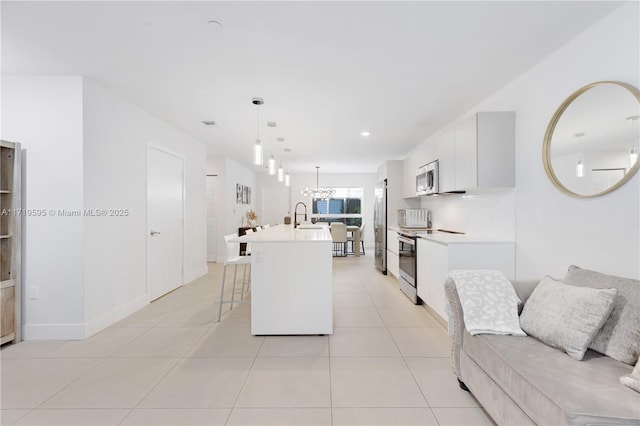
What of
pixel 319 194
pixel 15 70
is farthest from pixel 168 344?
pixel 319 194

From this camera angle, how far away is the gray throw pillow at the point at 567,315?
4.89 feet

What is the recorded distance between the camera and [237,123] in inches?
163

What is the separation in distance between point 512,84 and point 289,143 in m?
3.44

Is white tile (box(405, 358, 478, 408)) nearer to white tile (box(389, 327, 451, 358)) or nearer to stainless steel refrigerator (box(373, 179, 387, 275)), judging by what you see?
white tile (box(389, 327, 451, 358))

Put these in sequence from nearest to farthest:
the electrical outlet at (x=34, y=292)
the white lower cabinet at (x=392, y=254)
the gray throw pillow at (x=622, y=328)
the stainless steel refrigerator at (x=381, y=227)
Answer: the gray throw pillow at (x=622, y=328), the electrical outlet at (x=34, y=292), the white lower cabinet at (x=392, y=254), the stainless steel refrigerator at (x=381, y=227)

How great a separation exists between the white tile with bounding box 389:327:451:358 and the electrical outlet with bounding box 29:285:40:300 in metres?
3.40

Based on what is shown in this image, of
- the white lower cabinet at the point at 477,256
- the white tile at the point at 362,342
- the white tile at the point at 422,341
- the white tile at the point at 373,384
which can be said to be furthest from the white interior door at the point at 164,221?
the white lower cabinet at the point at 477,256

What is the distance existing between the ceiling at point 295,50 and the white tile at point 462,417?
246cm

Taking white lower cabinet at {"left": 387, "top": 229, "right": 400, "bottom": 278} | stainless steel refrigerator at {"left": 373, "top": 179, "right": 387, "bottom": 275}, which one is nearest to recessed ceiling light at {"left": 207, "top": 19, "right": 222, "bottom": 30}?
white lower cabinet at {"left": 387, "top": 229, "right": 400, "bottom": 278}

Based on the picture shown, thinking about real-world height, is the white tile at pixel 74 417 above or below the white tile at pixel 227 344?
below

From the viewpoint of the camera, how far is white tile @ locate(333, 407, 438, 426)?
1.69m

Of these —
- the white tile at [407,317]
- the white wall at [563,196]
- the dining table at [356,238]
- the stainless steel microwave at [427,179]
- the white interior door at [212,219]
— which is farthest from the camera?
the dining table at [356,238]

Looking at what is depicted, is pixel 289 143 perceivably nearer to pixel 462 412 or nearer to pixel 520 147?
pixel 520 147

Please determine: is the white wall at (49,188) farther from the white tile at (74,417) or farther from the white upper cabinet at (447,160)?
the white upper cabinet at (447,160)
